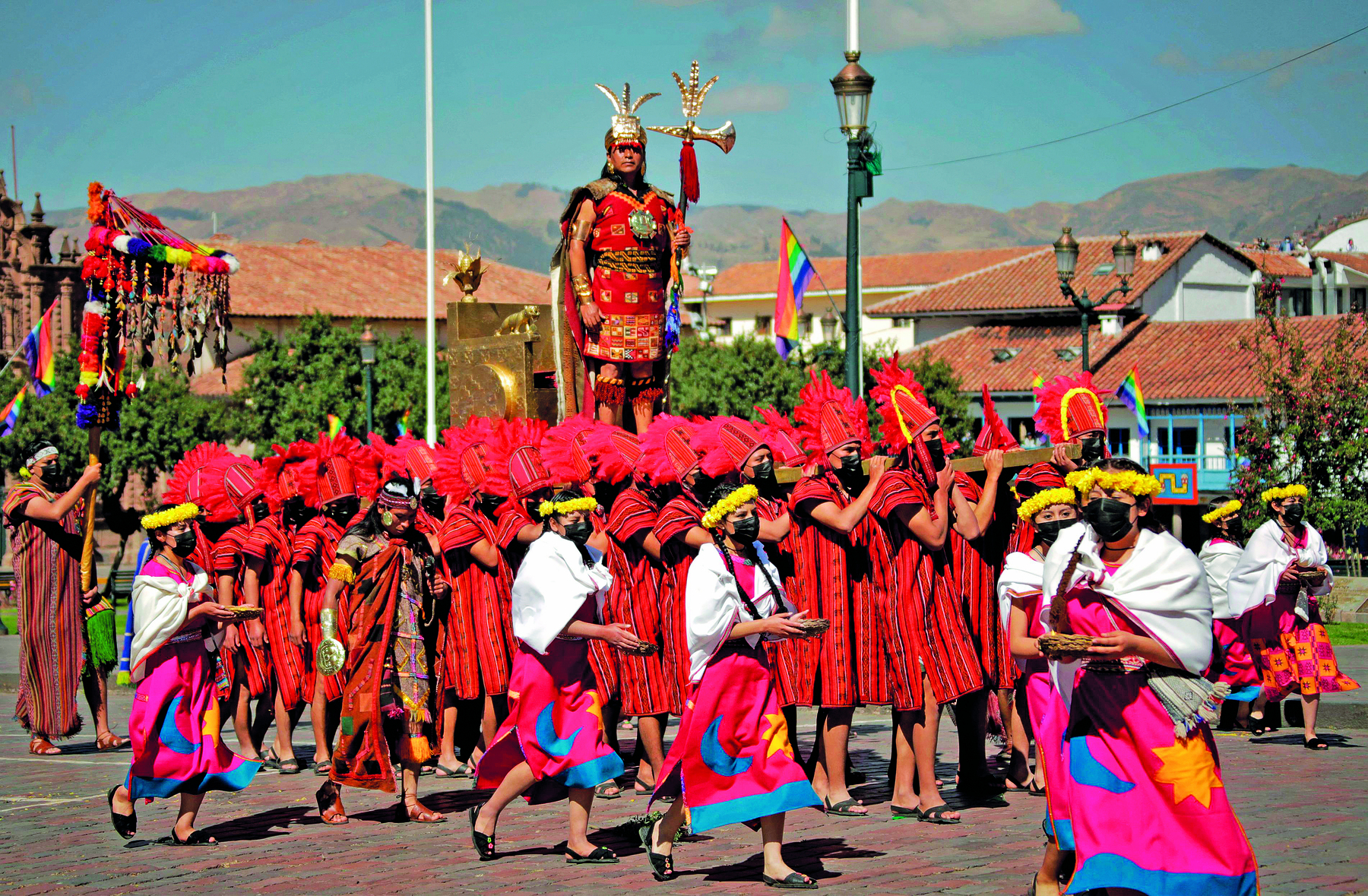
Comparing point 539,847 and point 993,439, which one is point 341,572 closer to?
point 539,847

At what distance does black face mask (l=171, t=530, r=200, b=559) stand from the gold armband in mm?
793

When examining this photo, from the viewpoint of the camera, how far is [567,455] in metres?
7.99

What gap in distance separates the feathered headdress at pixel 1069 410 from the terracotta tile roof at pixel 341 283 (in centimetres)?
4537

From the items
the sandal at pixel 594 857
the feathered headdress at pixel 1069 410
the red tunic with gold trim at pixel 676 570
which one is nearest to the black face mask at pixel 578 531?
the red tunic with gold trim at pixel 676 570

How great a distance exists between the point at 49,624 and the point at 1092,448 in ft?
25.6

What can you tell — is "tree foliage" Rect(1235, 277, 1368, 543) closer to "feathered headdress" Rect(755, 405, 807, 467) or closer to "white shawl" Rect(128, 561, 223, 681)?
"feathered headdress" Rect(755, 405, 807, 467)

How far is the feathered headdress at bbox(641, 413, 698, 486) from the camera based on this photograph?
8.35m

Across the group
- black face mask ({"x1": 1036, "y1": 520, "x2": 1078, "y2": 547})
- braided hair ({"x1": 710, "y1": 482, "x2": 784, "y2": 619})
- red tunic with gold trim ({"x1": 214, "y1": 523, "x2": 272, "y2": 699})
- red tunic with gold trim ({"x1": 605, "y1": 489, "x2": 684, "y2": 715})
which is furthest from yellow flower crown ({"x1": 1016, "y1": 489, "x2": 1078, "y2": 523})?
red tunic with gold trim ({"x1": 214, "y1": 523, "x2": 272, "y2": 699})

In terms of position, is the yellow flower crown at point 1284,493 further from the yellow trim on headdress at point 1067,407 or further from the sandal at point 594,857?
the sandal at point 594,857

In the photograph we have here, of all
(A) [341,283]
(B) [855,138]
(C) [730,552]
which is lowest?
(C) [730,552]

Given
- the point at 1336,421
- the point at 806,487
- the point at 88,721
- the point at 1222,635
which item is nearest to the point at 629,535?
the point at 806,487

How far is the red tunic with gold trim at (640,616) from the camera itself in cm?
921

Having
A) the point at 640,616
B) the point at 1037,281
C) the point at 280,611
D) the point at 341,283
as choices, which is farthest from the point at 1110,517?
the point at 341,283

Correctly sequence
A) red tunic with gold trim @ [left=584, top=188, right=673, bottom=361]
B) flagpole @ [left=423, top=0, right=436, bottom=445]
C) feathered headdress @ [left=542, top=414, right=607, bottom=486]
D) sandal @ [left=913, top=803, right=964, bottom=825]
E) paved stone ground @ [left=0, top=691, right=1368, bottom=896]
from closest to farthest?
paved stone ground @ [left=0, top=691, right=1368, bottom=896] < feathered headdress @ [left=542, top=414, right=607, bottom=486] < sandal @ [left=913, top=803, right=964, bottom=825] < red tunic with gold trim @ [left=584, top=188, right=673, bottom=361] < flagpole @ [left=423, top=0, right=436, bottom=445]
